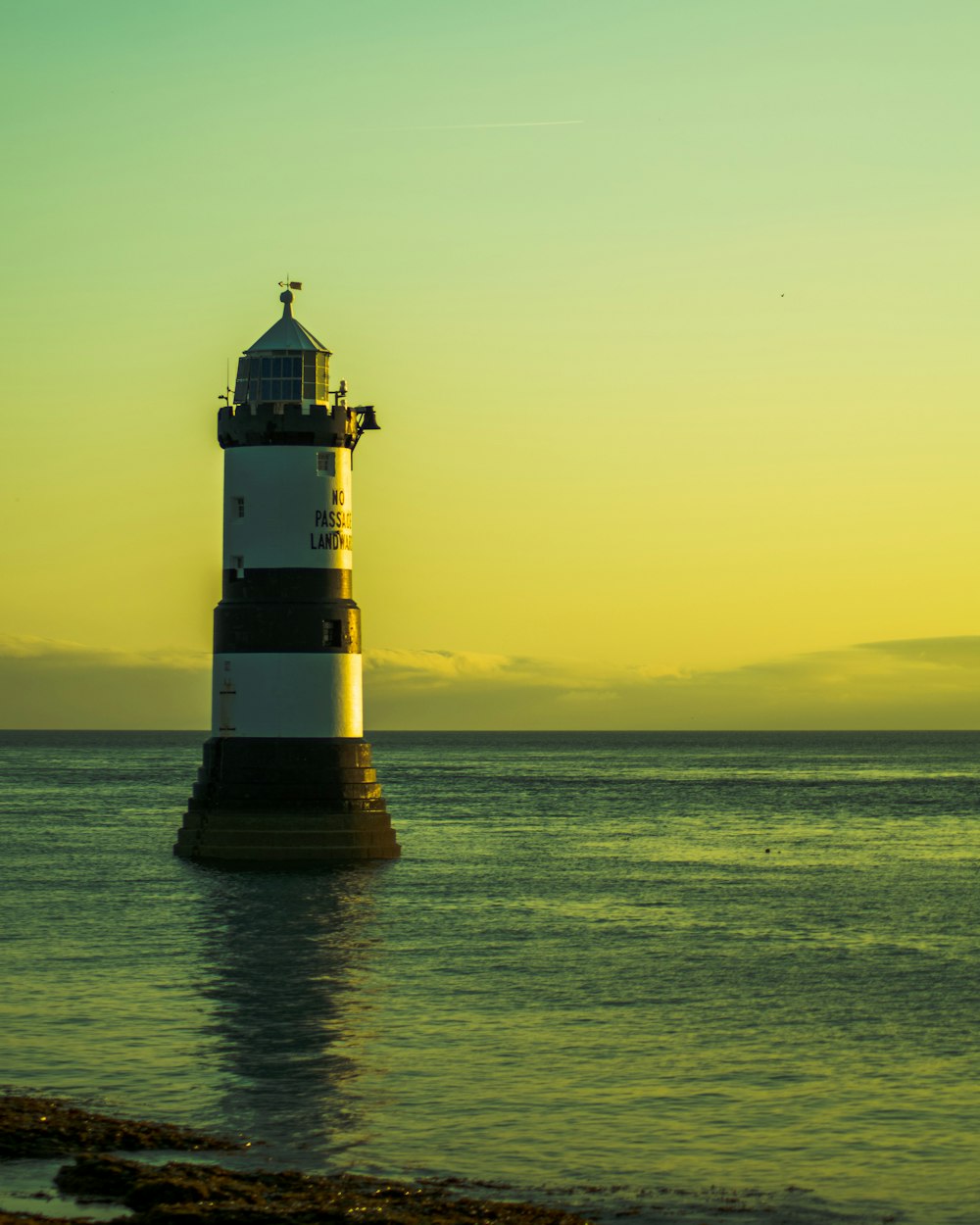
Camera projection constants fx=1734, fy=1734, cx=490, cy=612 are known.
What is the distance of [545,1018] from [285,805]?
18.2 meters

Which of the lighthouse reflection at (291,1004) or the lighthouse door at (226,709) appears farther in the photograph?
the lighthouse door at (226,709)

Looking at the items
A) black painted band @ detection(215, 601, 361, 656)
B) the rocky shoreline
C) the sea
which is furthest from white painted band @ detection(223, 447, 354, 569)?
the rocky shoreline

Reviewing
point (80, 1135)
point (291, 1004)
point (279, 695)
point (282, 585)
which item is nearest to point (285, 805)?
point (279, 695)

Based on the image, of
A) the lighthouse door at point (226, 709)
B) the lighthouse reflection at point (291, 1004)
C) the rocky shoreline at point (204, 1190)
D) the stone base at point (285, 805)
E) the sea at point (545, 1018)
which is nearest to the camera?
the rocky shoreline at point (204, 1190)

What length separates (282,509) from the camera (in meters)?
44.1

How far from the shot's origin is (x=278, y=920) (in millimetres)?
38250

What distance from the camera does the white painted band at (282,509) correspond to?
44.1 meters

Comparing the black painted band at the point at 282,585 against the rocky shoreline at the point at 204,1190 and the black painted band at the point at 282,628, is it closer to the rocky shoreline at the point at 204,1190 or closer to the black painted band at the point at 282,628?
the black painted band at the point at 282,628

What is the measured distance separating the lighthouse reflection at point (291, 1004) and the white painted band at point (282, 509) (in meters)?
8.11

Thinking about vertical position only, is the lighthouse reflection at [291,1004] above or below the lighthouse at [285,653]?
below

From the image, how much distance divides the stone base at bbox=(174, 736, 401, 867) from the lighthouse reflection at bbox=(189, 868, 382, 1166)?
60cm

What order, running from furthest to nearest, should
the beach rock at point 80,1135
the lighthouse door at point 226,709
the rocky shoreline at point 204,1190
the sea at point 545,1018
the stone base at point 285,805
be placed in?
the lighthouse door at point 226,709 → the stone base at point 285,805 → the sea at point 545,1018 → the beach rock at point 80,1135 → the rocky shoreline at point 204,1190

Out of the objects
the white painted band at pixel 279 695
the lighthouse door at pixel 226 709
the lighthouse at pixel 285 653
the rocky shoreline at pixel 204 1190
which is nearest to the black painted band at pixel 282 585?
the lighthouse at pixel 285 653

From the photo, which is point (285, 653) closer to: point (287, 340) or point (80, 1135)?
point (287, 340)
